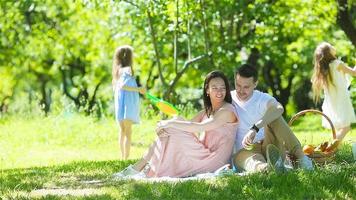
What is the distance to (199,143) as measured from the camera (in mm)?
7031

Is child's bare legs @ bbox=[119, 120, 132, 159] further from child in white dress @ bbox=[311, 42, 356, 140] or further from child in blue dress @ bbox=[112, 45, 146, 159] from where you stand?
child in white dress @ bbox=[311, 42, 356, 140]

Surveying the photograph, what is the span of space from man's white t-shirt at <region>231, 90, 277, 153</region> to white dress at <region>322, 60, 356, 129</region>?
3.19 meters

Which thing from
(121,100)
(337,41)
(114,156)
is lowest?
(114,156)

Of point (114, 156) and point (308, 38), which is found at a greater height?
point (308, 38)

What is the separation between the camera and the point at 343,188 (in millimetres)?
5637

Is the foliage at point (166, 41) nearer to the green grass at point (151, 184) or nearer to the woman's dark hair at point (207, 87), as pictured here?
the green grass at point (151, 184)

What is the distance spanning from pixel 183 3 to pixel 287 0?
543 centimetres

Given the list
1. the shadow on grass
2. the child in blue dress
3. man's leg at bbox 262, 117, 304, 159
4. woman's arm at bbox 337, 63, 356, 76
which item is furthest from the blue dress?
man's leg at bbox 262, 117, 304, 159

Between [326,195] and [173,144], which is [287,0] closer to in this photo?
[173,144]

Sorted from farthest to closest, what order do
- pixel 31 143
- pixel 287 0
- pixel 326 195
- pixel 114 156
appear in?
pixel 287 0 < pixel 31 143 < pixel 114 156 < pixel 326 195

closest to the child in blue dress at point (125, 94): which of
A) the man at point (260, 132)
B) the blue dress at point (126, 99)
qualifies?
the blue dress at point (126, 99)

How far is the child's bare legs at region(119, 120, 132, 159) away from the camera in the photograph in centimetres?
1019

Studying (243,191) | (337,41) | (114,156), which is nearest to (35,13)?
(337,41)

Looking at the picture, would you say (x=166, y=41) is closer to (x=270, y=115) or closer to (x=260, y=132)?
(x=260, y=132)
